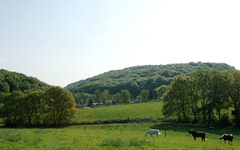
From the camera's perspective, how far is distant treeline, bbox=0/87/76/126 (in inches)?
2281

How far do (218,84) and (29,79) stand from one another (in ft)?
583

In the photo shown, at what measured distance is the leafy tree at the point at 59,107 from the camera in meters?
57.6

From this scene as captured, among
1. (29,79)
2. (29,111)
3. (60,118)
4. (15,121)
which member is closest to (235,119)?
(60,118)

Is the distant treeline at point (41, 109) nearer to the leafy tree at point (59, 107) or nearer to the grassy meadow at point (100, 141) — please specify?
the leafy tree at point (59, 107)

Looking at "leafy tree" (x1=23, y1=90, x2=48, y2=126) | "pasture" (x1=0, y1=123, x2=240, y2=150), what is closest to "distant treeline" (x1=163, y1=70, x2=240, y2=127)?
"pasture" (x1=0, y1=123, x2=240, y2=150)

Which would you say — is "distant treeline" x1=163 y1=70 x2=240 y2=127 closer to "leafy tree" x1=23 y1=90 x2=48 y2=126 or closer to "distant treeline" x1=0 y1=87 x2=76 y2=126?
"distant treeline" x1=0 y1=87 x2=76 y2=126

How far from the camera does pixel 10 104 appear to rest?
61125 mm

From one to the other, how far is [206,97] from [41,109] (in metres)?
53.4

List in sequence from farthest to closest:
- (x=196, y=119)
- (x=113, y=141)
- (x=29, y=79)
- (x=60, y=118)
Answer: (x=29, y=79) < (x=60, y=118) < (x=196, y=119) < (x=113, y=141)

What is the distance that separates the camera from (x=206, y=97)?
46.6 m

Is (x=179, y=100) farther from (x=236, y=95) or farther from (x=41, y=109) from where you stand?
(x=41, y=109)

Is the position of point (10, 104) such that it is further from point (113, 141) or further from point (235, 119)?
point (235, 119)

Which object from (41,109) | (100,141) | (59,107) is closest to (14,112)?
(41,109)

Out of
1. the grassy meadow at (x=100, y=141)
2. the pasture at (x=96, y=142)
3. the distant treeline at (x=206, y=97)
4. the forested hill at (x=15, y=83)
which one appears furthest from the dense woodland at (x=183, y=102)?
the forested hill at (x=15, y=83)
